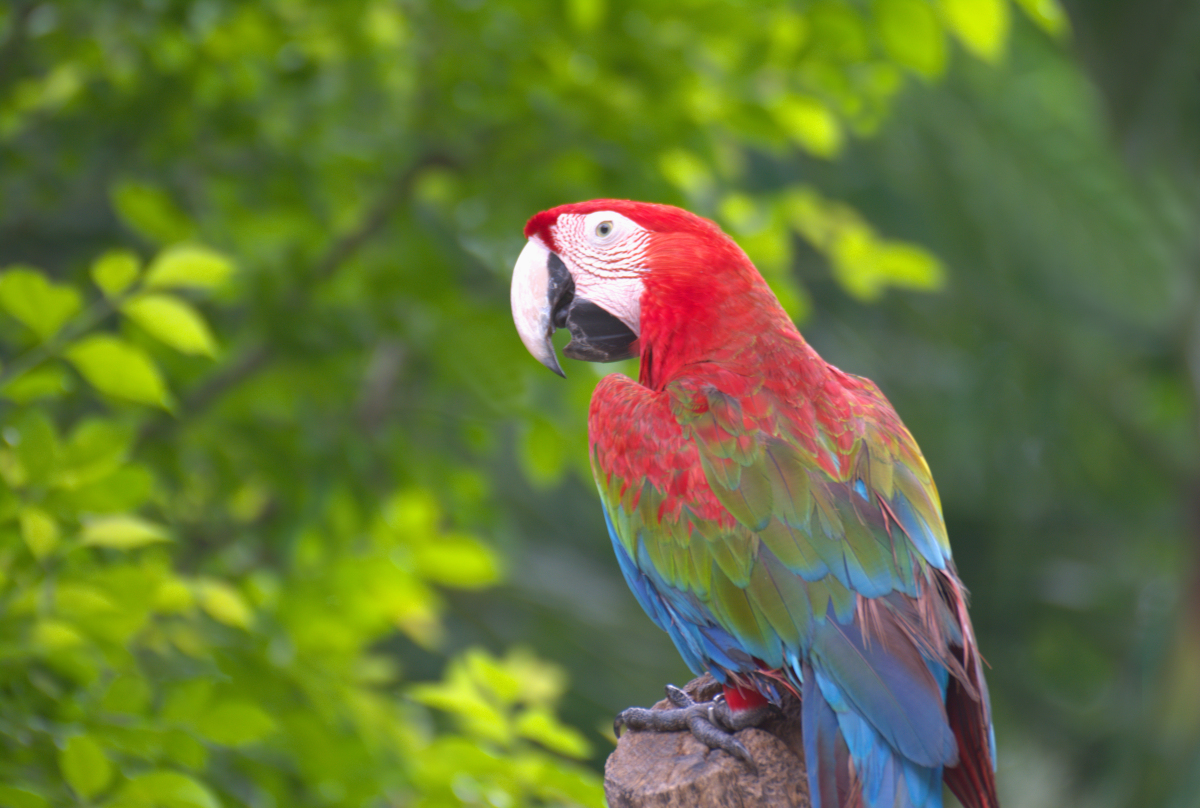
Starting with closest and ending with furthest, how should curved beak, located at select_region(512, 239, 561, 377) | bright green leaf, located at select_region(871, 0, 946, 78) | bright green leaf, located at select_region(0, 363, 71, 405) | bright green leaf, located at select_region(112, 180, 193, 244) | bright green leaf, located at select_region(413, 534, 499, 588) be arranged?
bright green leaf, located at select_region(0, 363, 71, 405), curved beak, located at select_region(512, 239, 561, 377), bright green leaf, located at select_region(871, 0, 946, 78), bright green leaf, located at select_region(112, 180, 193, 244), bright green leaf, located at select_region(413, 534, 499, 588)

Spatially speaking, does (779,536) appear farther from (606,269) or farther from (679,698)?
(606,269)

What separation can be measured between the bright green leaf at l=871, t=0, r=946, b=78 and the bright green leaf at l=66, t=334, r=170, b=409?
40.6 inches

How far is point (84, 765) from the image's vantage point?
875 mm

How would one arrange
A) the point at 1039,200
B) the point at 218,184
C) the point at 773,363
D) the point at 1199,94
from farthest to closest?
the point at 1039,200 < the point at 1199,94 < the point at 218,184 < the point at 773,363

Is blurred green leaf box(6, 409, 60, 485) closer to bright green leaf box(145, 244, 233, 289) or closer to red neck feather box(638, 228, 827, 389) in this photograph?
bright green leaf box(145, 244, 233, 289)

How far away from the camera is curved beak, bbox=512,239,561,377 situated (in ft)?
3.66

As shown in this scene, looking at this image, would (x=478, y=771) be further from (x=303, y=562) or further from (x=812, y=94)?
(x=812, y=94)

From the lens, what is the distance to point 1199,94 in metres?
3.22

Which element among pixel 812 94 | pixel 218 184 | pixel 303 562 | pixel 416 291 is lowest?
pixel 303 562

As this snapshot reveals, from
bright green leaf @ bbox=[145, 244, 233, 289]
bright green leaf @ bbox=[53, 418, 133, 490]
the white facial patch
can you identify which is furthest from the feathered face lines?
bright green leaf @ bbox=[53, 418, 133, 490]

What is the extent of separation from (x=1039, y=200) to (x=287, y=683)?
4398 millimetres


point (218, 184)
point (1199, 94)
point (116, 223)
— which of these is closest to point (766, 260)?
point (218, 184)

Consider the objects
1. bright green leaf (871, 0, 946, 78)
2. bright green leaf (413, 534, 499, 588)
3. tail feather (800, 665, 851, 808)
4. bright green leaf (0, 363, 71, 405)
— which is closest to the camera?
tail feather (800, 665, 851, 808)

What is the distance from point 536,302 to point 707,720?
1.73ft
